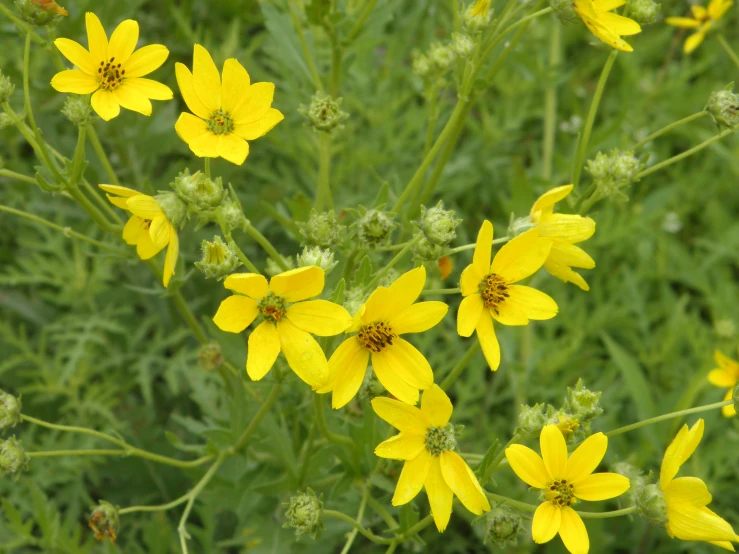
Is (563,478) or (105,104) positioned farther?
(105,104)

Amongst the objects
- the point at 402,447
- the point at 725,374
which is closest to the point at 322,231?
the point at 402,447

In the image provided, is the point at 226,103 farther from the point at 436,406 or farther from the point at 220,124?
the point at 436,406

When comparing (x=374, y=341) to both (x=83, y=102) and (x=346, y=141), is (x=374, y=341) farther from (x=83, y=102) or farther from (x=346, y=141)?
(x=346, y=141)

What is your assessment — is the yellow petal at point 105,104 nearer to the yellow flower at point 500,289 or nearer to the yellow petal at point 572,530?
the yellow flower at point 500,289

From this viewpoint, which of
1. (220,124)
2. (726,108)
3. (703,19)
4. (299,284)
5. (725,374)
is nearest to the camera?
(299,284)

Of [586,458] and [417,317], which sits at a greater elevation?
[417,317]

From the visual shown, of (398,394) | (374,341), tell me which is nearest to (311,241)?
(374,341)

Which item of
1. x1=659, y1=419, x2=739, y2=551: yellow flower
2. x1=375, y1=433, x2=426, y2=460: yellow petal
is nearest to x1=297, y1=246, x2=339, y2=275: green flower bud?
x1=375, y1=433, x2=426, y2=460: yellow petal

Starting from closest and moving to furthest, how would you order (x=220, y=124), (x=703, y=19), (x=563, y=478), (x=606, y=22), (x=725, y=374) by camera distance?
(x=563, y=478)
(x=220, y=124)
(x=606, y=22)
(x=725, y=374)
(x=703, y=19)
